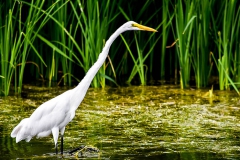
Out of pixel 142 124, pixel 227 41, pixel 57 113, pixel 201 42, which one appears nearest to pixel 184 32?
pixel 201 42

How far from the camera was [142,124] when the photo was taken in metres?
6.39

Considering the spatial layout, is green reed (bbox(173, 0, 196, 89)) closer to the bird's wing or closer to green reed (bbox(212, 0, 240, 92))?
green reed (bbox(212, 0, 240, 92))

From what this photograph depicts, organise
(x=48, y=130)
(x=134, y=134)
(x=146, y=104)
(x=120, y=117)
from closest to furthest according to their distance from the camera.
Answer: (x=48, y=130), (x=134, y=134), (x=120, y=117), (x=146, y=104)

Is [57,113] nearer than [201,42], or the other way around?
[57,113]

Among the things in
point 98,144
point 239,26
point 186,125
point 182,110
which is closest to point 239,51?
point 239,26

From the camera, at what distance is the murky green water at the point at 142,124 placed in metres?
5.29

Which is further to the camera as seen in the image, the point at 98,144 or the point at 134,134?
the point at 134,134

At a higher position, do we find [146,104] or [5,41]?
[5,41]

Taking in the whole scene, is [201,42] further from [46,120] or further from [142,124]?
[46,120]

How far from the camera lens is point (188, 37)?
7.82 meters

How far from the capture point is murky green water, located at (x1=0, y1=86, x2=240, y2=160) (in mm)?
5285

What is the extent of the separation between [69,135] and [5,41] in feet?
6.28

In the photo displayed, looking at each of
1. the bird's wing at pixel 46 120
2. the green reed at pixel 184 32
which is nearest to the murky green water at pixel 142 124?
the bird's wing at pixel 46 120

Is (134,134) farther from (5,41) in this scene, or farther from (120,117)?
(5,41)
